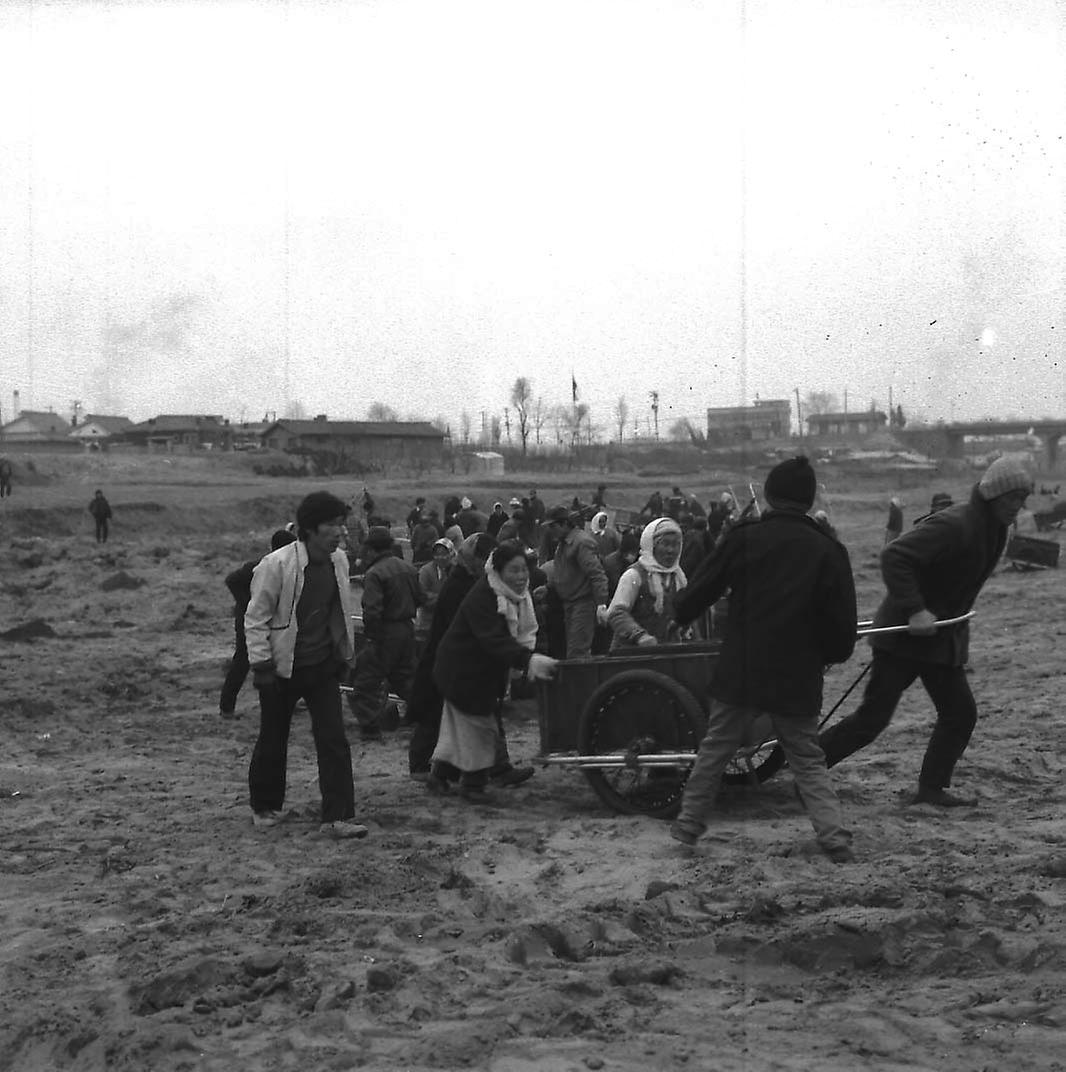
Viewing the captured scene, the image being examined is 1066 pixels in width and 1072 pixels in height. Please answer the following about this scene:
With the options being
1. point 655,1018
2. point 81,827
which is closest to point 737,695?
point 655,1018

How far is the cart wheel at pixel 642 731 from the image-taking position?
712cm

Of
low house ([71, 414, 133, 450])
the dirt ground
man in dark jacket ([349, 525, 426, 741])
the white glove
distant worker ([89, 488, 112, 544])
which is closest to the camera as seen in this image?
the dirt ground

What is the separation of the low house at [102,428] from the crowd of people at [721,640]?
8547 centimetres

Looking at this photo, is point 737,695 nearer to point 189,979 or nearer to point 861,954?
point 861,954

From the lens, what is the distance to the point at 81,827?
7.64m

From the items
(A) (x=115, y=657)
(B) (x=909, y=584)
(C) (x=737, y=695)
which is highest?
(B) (x=909, y=584)

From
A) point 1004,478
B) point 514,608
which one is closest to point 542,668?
point 514,608

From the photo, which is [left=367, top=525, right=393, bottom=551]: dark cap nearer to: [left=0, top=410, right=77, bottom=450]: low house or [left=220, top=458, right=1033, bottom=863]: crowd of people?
[left=220, top=458, right=1033, bottom=863]: crowd of people

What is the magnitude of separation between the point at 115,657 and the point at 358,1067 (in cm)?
1260

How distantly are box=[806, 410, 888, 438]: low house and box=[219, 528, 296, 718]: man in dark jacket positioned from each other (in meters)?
109

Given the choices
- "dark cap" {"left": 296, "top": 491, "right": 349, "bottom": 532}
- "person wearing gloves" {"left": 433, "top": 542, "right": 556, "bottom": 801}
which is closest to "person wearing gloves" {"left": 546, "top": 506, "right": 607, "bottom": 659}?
"person wearing gloves" {"left": 433, "top": 542, "right": 556, "bottom": 801}

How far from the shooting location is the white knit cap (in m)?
7.01

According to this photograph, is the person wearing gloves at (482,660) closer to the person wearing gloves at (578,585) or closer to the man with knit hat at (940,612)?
the man with knit hat at (940,612)

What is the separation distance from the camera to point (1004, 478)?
7.02 meters
